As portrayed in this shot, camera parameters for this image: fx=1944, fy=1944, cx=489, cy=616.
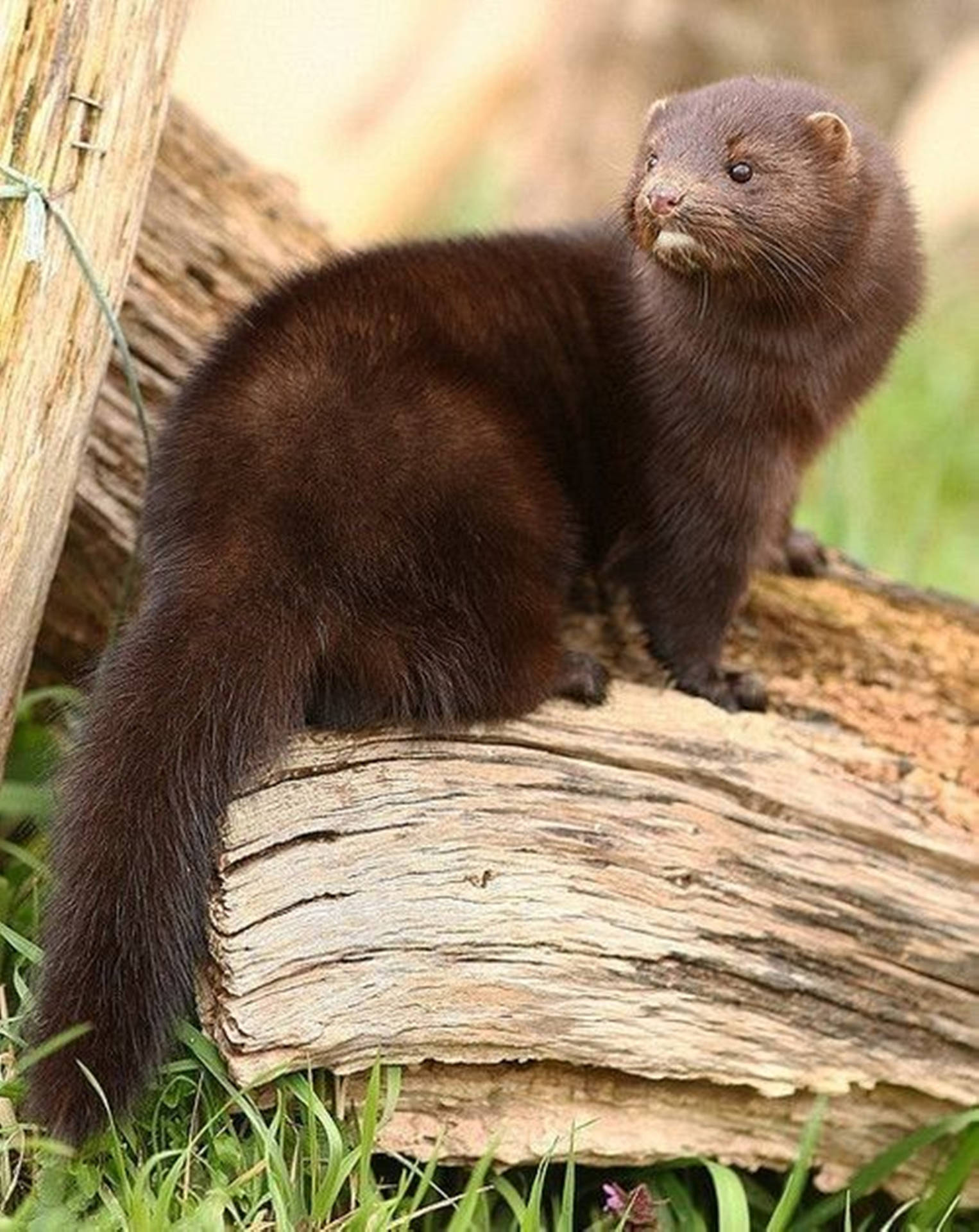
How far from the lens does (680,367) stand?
3838 millimetres

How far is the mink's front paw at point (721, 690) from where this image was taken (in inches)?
155

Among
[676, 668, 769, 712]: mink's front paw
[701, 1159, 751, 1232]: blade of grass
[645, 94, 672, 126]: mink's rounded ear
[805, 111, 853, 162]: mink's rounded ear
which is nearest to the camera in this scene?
[701, 1159, 751, 1232]: blade of grass

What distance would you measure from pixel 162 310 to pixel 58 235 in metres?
1.12

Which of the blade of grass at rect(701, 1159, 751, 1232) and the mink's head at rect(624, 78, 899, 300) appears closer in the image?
the blade of grass at rect(701, 1159, 751, 1232)

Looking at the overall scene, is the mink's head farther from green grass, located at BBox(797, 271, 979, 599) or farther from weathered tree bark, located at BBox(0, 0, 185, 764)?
green grass, located at BBox(797, 271, 979, 599)

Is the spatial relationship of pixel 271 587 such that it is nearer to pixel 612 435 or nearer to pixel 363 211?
pixel 612 435

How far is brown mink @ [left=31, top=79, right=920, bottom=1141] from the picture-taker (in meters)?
3.07

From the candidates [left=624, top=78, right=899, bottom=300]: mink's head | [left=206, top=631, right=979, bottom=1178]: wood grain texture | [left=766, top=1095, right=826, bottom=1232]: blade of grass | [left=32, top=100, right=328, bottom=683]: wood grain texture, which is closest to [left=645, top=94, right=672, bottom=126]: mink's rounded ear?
[left=624, top=78, right=899, bottom=300]: mink's head

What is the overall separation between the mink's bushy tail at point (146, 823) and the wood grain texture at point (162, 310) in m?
0.52

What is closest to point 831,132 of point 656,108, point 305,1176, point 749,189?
point 749,189

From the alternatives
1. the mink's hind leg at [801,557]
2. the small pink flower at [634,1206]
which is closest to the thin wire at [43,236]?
the small pink flower at [634,1206]

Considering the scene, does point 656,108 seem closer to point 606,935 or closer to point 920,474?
point 606,935

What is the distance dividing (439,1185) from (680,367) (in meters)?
1.62

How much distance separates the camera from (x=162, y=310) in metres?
4.26
